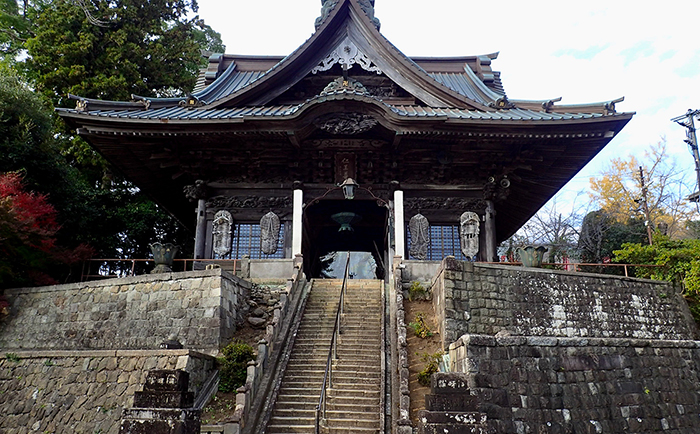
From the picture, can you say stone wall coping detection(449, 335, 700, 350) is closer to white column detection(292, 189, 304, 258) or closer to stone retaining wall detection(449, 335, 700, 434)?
stone retaining wall detection(449, 335, 700, 434)

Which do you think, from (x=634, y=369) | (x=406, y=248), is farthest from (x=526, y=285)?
(x=406, y=248)

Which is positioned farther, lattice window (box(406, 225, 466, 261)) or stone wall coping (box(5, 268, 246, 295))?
lattice window (box(406, 225, 466, 261))

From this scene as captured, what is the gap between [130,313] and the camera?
37.8 feet

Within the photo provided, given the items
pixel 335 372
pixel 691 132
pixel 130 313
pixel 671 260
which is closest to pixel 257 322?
pixel 335 372

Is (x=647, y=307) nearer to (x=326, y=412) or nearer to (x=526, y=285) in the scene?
(x=526, y=285)

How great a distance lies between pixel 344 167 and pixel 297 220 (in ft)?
7.05

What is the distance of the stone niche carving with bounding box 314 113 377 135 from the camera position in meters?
14.1

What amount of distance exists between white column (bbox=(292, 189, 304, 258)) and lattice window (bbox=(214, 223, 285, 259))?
108 centimetres

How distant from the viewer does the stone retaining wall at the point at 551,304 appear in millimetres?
10820

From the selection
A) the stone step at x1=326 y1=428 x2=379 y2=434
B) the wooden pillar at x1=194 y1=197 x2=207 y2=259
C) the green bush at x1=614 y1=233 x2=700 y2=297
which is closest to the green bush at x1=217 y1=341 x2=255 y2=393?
the stone step at x1=326 y1=428 x2=379 y2=434

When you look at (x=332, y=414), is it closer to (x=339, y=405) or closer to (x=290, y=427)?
(x=339, y=405)

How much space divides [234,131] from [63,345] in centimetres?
647

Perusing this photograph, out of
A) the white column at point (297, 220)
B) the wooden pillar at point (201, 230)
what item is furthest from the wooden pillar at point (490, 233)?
the wooden pillar at point (201, 230)

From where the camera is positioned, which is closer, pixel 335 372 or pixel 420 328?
pixel 335 372
